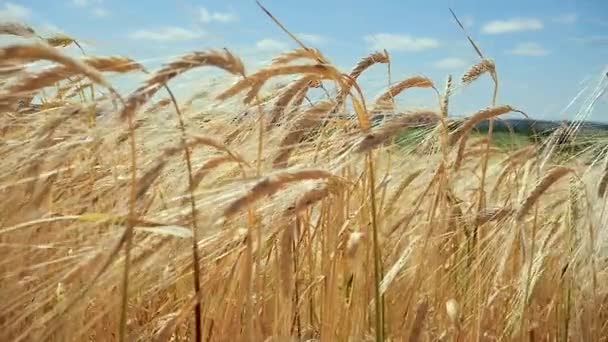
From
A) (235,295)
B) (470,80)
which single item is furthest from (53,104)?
(470,80)

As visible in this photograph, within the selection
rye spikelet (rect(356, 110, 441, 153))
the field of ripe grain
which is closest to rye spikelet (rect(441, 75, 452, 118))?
the field of ripe grain

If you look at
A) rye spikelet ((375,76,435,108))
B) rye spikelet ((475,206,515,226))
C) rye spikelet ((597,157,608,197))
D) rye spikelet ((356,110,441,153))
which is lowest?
rye spikelet ((475,206,515,226))

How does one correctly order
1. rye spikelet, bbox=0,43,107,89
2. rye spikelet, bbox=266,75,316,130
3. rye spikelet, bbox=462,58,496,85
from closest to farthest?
rye spikelet, bbox=0,43,107,89 < rye spikelet, bbox=266,75,316,130 < rye spikelet, bbox=462,58,496,85

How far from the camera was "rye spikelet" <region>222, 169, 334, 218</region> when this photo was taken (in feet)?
4.04

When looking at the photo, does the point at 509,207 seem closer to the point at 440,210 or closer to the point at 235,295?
the point at 440,210

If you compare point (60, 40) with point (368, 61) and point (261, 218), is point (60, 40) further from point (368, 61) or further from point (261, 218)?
point (261, 218)

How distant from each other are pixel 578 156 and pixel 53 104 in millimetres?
1590

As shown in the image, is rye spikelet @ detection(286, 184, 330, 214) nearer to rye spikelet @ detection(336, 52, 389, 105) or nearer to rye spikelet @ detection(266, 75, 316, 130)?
rye spikelet @ detection(266, 75, 316, 130)

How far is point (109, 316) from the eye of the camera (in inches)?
68.1

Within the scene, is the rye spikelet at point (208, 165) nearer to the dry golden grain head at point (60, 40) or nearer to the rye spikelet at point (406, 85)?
the rye spikelet at point (406, 85)

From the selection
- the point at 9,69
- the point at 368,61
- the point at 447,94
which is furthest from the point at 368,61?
the point at 9,69

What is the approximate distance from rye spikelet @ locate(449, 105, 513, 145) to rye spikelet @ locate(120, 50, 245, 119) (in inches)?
37.5

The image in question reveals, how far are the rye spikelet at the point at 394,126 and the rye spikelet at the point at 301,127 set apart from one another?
0.64 ft

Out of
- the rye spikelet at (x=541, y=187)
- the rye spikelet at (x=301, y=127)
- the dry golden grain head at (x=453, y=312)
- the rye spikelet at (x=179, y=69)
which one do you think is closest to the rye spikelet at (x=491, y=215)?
the rye spikelet at (x=541, y=187)
